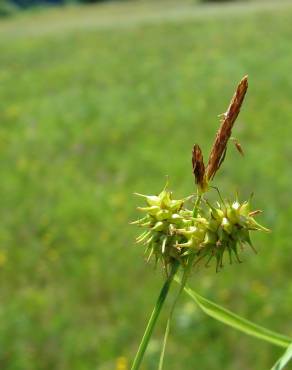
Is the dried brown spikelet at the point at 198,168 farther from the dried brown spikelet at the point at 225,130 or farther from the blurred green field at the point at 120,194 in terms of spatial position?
the blurred green field at the point at 120,194

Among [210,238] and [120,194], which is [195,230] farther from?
[120,194]

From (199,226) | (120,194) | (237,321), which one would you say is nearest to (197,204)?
(199,226)

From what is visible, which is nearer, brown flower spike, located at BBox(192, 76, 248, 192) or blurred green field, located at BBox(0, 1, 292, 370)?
brown flower spike, located at BBox(192, 76, 248, 192)

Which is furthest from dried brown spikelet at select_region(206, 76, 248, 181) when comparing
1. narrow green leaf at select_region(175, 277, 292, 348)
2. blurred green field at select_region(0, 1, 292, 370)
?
blurred green field at select_region(0, 1, 292, 370)

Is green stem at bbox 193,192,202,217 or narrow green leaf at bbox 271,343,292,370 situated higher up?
green stem at bbox 193,192,202,217

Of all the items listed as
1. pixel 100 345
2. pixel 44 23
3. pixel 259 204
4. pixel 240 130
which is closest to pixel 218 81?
pixel 240 130

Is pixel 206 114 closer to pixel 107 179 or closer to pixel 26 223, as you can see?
pixel 107 179

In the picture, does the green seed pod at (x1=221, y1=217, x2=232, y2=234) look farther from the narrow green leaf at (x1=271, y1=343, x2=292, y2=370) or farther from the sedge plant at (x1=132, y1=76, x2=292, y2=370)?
the narrow green leaf at (x1=271, y1=343, x2=292, y2=370)
